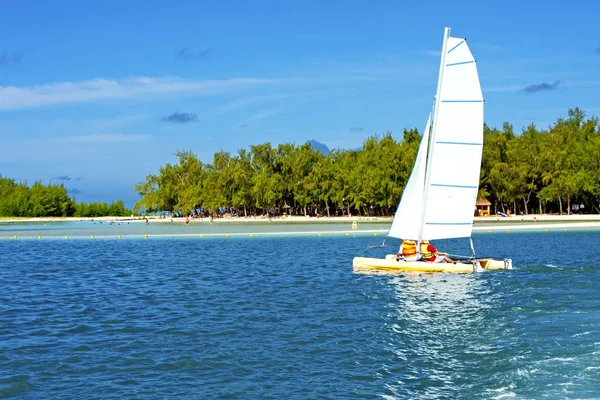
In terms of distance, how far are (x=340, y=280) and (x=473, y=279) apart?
543cm

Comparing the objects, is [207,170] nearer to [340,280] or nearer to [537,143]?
[537,143]

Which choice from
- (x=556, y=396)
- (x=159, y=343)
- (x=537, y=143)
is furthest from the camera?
(x=537, y=143)

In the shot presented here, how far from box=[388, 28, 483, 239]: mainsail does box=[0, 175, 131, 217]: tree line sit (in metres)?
121

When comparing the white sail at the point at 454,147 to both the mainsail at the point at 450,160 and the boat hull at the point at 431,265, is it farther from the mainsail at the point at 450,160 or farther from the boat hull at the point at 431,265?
the boat hull at the point at 431,265

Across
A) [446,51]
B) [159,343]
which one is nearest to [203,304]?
[159,343]

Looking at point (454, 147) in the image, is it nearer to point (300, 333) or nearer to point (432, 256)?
point (432, 256)

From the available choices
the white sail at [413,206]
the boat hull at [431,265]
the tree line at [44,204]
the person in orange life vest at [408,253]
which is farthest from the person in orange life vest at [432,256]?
the tree line at [44,204]

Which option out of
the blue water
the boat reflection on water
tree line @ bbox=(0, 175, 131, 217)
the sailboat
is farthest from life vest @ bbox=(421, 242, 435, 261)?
tree line @ bbox=(0, 175, 131, 217)

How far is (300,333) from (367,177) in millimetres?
79161

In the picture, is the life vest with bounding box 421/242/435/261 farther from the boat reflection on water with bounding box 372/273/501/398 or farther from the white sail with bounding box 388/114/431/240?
the boat reflection on water with bounding box 372/273/501/398

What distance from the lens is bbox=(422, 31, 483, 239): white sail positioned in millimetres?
28203

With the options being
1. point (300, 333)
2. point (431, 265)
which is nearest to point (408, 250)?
point (431, 265)

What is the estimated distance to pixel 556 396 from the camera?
12.1 metres

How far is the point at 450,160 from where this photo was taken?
2898cm
